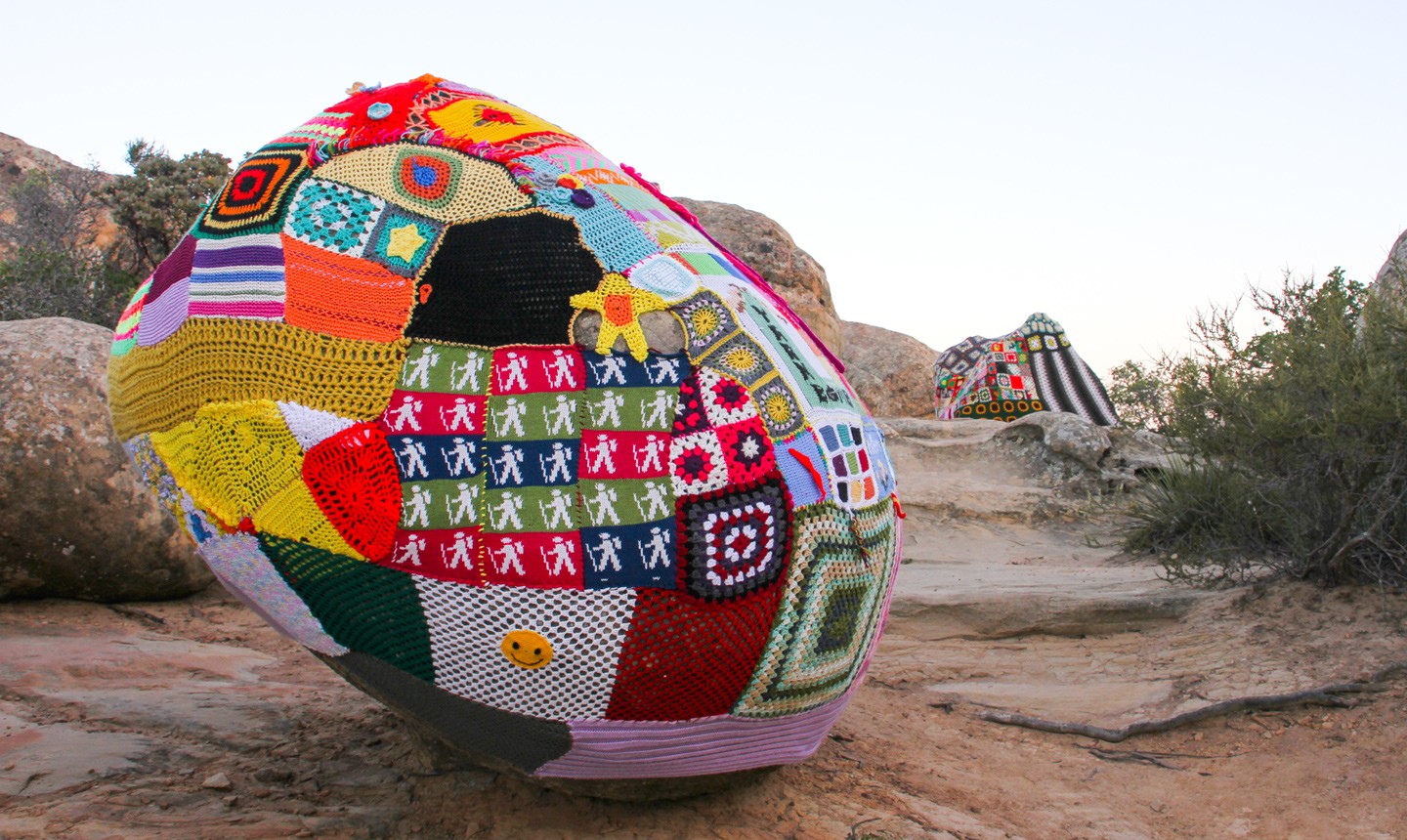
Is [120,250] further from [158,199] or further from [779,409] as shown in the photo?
[779,409]

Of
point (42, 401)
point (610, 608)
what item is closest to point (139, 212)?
point (42, 401)

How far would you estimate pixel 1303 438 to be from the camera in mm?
4594

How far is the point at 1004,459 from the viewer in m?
9.47

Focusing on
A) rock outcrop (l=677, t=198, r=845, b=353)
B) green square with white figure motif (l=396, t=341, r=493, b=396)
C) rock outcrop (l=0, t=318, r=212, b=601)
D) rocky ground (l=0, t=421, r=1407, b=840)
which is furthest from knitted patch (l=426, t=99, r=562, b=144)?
rock outcrop (l=677, t=198, r=845, b=353)

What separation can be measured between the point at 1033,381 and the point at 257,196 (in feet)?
34.5

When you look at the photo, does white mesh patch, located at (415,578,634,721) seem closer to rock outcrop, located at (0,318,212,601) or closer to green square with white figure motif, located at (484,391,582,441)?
green square with white figure motif, located at (484,391,582,441)

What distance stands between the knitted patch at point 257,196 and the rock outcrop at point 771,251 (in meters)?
9.68

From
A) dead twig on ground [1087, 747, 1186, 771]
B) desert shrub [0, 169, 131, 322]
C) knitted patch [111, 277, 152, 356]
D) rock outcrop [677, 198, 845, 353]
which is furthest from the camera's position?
rock outcrop [677, 198, 845, 353]

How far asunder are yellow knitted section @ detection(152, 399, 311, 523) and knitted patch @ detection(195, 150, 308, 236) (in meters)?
0.41

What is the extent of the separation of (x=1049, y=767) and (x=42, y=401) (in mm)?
4112

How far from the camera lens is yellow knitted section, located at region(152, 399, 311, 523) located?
224 centimetres

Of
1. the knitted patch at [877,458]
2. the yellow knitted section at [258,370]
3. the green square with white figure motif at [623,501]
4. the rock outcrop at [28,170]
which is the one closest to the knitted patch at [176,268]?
the yellow knitted section at [258,370]

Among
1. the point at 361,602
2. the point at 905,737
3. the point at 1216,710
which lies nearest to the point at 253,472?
the point at 361,602

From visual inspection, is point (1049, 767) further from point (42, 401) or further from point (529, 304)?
point (42, 401)
